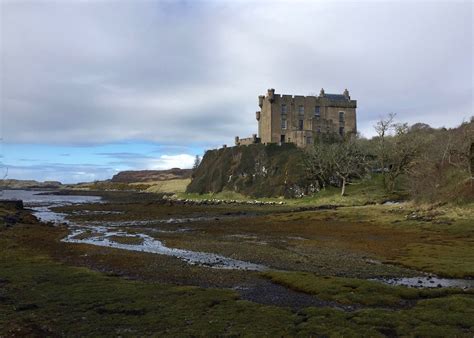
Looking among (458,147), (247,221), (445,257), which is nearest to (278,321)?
(445,257)

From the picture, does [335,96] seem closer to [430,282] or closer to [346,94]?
[346,94]

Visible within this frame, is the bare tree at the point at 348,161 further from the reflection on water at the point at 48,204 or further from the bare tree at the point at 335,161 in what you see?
the reflection on water at the point at 48,204

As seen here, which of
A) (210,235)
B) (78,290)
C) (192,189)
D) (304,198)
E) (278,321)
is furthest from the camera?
(192,189)

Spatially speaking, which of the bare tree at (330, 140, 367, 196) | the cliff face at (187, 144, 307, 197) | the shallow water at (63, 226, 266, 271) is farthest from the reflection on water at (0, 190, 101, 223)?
the bare tree at (330, 140, 367, 196)

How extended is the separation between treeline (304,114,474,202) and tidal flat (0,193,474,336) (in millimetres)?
14495

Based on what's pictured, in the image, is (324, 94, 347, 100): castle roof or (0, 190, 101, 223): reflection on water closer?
(0, 190, 101, 223): reflection on water

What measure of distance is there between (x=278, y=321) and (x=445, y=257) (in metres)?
16.8

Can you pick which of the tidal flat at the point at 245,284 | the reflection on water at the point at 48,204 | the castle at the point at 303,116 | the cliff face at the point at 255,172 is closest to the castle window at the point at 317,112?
the castle at the point at 303,116

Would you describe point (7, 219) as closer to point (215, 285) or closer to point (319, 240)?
point (319, 240)

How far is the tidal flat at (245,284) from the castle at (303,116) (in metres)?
71.6

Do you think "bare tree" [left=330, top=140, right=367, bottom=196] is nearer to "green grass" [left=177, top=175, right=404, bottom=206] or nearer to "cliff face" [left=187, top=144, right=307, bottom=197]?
"green grass" [left=177, top=175, right=404, bottom=206]

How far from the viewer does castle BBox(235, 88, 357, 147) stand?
111438mm

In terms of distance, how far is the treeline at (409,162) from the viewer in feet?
180

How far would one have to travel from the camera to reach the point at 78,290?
18.1m
